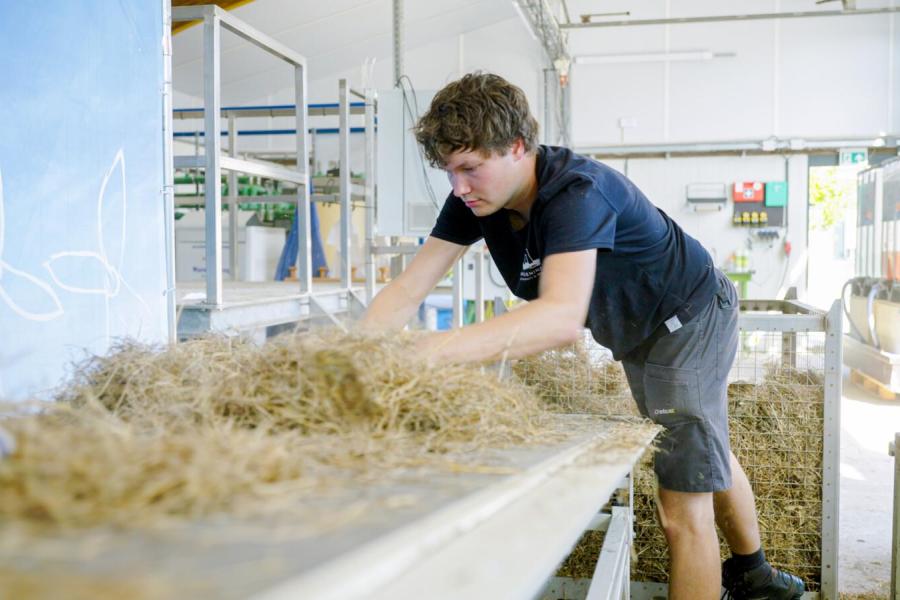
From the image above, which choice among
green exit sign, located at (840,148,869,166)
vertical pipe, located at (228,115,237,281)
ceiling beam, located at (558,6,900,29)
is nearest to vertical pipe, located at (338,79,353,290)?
vertical pipe, located at (228,115,237,281)

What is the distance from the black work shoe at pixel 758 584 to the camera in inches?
98.2

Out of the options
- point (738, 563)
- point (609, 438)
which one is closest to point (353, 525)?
point (609, 438)

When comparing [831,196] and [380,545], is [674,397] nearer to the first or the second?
[380,545]

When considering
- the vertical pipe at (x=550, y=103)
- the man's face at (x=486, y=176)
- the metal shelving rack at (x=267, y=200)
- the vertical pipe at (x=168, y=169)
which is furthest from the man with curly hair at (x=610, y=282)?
the vertical pipe at (x=550, y=103)

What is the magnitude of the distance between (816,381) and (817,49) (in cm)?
983

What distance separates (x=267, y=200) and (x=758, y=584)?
4.12 m

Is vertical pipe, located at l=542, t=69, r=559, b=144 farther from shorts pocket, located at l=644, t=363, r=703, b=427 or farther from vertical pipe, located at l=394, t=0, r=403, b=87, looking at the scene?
shorts pocket, located at l=644, t=363, r=703, b=427

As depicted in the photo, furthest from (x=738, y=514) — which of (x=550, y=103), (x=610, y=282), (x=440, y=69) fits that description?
(x=440, y=69)

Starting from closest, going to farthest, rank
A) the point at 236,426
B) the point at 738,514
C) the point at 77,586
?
the point at 77,586 → the point at 236,426 → the point at 738,514

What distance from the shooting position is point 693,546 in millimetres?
2127

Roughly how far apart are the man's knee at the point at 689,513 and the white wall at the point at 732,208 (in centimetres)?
957

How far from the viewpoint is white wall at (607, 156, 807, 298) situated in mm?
11273

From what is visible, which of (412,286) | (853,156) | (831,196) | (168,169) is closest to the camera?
(412,286)

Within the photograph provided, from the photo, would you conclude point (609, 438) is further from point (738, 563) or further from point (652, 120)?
point (652, 120)
